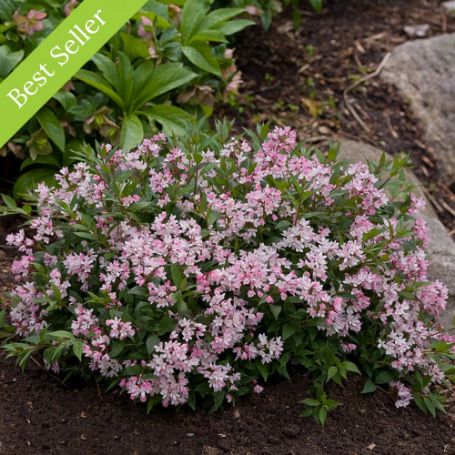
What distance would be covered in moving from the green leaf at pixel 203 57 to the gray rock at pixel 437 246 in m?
0.88

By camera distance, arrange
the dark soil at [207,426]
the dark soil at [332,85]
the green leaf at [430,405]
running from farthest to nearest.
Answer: the dark soil at [332,85], the green leaf at [430,405], the dark soil at [207,426]

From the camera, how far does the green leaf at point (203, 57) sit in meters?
3.94

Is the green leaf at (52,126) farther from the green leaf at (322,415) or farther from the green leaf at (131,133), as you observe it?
the green leaf at (322,415)

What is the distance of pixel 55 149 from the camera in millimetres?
3863

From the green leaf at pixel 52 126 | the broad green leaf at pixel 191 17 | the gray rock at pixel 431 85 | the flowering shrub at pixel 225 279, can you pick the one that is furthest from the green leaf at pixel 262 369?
the gray rock at pixel 431 85

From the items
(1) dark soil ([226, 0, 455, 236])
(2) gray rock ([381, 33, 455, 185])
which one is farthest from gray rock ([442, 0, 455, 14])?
(2) gray rock ([381, 33, 455, 185])

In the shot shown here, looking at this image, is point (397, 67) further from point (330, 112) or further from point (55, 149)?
point (55, 149)

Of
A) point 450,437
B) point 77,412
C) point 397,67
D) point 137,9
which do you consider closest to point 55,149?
point 137,9

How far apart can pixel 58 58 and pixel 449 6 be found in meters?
3.78

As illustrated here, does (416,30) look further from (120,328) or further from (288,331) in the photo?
(120,328)

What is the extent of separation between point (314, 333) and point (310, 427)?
0.33 meters

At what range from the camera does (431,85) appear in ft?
17.5

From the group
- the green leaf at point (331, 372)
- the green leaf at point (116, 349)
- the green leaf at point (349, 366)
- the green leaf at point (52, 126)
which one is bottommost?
the green leaf at point (349, 366)

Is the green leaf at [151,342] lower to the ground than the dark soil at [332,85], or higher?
higher
